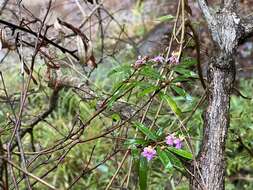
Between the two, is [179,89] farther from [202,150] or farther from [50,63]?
[50,63]

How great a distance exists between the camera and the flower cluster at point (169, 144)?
91 cm

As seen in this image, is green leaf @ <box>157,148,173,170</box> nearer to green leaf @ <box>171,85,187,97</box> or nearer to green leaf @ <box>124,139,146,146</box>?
green leaf @ <box>124,139,146,146</box>

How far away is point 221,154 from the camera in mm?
Answer: 971

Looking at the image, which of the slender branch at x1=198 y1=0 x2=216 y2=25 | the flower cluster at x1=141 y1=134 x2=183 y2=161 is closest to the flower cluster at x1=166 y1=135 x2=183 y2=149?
A: the flower cluster at x1=141 y1=134 x2=183 y2=161

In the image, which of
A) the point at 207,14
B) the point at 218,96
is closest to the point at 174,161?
the point at 218,96

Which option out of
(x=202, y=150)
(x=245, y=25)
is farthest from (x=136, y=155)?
(x=245, y=25)

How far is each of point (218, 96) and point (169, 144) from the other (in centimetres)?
14

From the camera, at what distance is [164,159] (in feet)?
2.95

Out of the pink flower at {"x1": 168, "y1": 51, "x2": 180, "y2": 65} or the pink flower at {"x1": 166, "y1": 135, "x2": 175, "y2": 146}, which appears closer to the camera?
the pink flower at {"x1": 166, "y1": 135, "x2": 175, "y2": 146}

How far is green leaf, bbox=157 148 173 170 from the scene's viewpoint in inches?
35.2

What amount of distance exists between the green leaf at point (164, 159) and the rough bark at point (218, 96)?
0.07 meters

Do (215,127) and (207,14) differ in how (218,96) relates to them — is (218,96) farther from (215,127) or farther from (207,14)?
(207,14)

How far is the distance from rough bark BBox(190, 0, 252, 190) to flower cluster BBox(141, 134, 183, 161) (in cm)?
5

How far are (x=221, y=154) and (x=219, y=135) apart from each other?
36 mm
